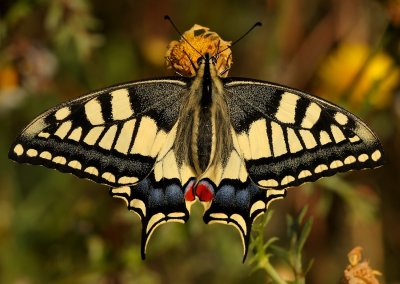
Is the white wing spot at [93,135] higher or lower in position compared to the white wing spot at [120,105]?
lower

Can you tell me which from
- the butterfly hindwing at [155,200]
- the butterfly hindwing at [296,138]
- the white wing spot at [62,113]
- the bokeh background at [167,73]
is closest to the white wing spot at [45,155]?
the white wing spot at [62,113]

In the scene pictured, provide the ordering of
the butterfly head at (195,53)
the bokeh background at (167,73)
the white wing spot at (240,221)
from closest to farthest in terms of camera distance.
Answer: the white wing spot at (240,221) → the butterfly head at (195,53) → the bokeh background at (167,73)

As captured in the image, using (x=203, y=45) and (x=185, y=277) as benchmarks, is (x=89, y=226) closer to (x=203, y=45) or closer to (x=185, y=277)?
(x=185, y=277)

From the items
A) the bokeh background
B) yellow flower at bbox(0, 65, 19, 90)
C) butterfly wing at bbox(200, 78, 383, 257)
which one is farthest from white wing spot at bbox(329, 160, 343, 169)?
yellow flower at bbox(0, 65, 19, 90)

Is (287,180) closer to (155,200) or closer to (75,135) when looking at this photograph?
(155,200)

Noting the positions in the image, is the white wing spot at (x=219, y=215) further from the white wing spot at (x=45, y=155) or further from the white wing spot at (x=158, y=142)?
the white wing spot at (x=45, y=155)

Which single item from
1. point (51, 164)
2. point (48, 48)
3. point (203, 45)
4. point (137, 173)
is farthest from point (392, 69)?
point (48, 48)
